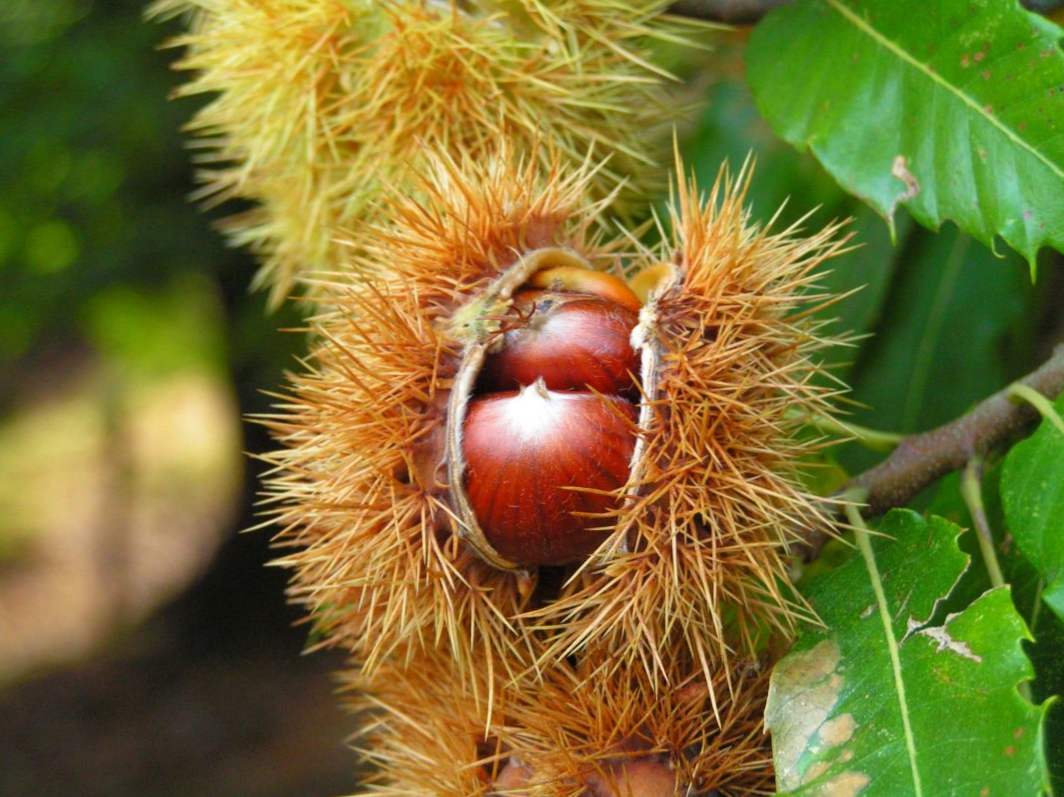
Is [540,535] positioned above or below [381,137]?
below

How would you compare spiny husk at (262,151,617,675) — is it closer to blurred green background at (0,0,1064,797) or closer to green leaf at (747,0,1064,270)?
green leaf at (747,0,1064,270)

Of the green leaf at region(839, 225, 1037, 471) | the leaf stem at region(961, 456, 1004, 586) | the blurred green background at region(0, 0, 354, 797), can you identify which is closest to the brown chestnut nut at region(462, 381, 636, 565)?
the leaf stem at region(961, 456, 1004, 586)

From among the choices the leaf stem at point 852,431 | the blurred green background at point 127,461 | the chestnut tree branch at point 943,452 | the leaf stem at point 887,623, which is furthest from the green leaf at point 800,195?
the blurred green background at point 127,461

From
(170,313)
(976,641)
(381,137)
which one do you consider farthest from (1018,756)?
(170,313)

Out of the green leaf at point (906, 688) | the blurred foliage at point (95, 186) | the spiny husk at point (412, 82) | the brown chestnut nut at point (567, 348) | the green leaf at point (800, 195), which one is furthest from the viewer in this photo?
the blurred foliage at point (95, 186)

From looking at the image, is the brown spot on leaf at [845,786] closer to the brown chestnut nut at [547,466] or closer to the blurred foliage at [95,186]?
the brown chestnut nut at [547,466]

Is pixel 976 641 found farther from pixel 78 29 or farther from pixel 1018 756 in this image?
pixel 78 29

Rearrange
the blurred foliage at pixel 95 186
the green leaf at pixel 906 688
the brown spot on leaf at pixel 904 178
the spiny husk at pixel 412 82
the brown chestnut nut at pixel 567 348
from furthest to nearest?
1. the blurred foliage at pixel 95 186
2. the spiny husk at pixel 412 82
3. the brown spot on leaf at pixel 904 178
4. the brown chestnut nut at pixel 567 348
5. the green leaf at pixel 906 688
